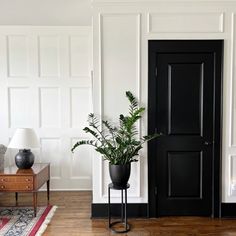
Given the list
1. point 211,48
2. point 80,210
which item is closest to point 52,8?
point 211,48

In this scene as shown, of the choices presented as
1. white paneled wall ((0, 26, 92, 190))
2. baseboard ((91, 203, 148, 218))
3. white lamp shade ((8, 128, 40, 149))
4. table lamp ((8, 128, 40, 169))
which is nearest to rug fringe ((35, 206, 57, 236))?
baseboard ((91, 203, 148, 218))

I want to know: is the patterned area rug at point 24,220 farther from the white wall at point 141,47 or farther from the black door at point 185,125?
the black door at point 185,125

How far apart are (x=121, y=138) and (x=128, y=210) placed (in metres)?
0.96

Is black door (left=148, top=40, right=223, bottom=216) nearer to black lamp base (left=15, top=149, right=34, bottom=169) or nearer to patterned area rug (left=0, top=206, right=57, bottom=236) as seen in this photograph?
patterned area rug (left=0, top=206, right=57, bottom=236)

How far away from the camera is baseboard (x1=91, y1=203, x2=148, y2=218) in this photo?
368 centimetres

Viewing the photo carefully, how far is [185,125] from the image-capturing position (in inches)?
144

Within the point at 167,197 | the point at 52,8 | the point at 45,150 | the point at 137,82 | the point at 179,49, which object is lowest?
the point at 167,197

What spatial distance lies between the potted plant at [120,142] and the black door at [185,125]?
241 millimetres

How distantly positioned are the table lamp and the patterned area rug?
584 millimetres

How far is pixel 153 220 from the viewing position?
361cm

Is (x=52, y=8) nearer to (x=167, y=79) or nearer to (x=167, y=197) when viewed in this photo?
(x=167, y=79)

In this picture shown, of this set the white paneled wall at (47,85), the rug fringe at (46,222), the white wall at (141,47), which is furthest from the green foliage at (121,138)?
the white paneled wall at (47,85)

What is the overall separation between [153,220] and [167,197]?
0.33 metres

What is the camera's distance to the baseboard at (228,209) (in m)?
3.70
